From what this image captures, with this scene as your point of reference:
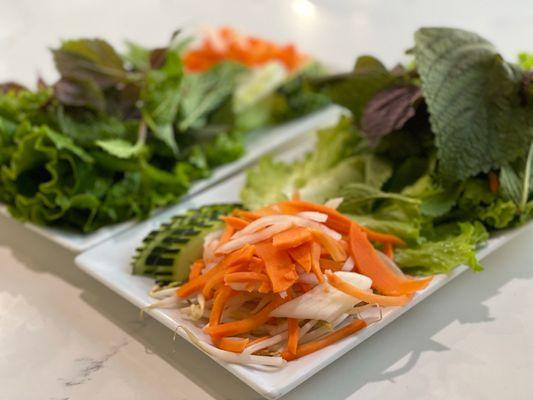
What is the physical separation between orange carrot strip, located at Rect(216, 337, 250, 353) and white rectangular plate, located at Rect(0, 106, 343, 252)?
611 millimetres

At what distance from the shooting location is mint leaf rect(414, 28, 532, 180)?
1.88m

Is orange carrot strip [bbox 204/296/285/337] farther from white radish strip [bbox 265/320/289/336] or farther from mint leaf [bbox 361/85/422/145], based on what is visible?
mint leaf [bbox 361/85/422/145]

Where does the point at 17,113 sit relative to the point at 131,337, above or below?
above

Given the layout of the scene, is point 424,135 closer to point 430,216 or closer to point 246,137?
point 430,216

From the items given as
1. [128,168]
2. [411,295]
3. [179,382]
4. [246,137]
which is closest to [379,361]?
[411,295]

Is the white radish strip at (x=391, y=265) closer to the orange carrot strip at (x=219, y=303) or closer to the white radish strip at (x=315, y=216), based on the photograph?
the white radish strip at (x=315, y=216)

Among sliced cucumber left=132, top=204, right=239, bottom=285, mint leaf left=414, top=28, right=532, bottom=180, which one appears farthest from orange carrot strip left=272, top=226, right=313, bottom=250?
mint leaf left=414, top=28, right=532, bottom=180

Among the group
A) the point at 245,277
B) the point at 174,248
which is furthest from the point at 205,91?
the point at 245,277

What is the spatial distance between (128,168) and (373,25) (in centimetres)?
161

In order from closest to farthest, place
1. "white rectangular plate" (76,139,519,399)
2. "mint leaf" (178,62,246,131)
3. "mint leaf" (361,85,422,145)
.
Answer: "white rectangular plate" (76,139,519,399)
"mint leaf" (361,85,422,145)
"mint leaf" (178,62,246,131)

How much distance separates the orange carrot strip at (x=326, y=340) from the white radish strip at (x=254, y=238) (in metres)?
0.24

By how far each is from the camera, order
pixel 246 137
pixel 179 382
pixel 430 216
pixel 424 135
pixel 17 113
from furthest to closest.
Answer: pixel 246 137 → pixel 17 113 → pixel 424 135 → pixel 430 216 → pixel 179 382

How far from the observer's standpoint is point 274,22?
3.54m

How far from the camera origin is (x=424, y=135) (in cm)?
209
